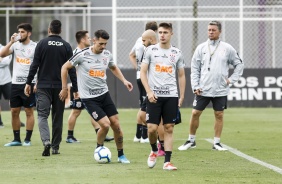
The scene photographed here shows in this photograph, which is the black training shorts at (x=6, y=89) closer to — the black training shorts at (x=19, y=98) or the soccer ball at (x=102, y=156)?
the black training shorts at (x=19, y=98)

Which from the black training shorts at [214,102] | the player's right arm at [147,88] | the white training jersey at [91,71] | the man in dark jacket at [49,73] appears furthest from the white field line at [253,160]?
the man in dark jacket at [49,73]

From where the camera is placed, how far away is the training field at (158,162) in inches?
451

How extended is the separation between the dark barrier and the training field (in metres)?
6.50

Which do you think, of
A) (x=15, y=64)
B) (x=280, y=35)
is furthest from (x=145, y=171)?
(x=280, y=35)

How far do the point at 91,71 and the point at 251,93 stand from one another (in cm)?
1371

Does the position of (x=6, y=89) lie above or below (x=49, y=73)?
below

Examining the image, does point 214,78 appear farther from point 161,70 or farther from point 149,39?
point 161,70

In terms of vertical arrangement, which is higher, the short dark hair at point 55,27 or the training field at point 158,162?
the short dark hair at point 55,27

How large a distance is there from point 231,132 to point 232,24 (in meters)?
13.2

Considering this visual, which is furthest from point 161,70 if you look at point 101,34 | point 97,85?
point 97,85

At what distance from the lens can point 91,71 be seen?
13516 mm

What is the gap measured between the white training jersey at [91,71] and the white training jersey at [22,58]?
2.98 m

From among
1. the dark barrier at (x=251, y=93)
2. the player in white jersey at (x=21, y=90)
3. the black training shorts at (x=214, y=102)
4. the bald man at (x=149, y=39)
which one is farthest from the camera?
the dark barrier at (x=251, y=93)

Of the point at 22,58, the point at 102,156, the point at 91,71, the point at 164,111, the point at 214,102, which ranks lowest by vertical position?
the point at 102,156
